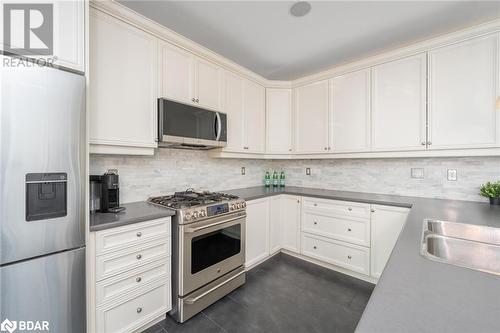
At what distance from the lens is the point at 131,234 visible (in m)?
1.54

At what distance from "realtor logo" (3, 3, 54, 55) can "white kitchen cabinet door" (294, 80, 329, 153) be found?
2.60m

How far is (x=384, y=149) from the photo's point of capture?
2.38 metres

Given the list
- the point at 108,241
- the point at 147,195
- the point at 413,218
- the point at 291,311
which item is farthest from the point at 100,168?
the point at 413,218

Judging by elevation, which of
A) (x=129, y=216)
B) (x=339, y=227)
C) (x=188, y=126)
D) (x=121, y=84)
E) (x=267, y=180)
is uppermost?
(x=121, y=84)

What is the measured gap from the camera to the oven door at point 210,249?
1750 millimetres

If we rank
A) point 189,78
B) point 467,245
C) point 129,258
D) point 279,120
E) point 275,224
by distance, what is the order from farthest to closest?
point 279,120
point 275,224
point 189,78
point 129,258
point 467,245

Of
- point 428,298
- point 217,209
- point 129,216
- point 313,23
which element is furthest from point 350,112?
point 129,216

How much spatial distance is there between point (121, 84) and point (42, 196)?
100 centimetres

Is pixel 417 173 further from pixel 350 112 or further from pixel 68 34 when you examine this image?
pixel 68 34

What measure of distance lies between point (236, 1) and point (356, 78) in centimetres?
164

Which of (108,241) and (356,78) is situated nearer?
(108,241)

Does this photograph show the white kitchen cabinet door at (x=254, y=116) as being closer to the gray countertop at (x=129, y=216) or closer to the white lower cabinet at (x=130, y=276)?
the gray countertop at (x=129, y=216)

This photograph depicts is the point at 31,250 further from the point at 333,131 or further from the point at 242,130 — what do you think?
the point at 333,131

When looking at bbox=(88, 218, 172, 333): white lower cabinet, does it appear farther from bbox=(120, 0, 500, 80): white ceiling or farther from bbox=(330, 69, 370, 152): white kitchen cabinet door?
bbox=(330, 69, 370, 152): white kitchen cabinet door
